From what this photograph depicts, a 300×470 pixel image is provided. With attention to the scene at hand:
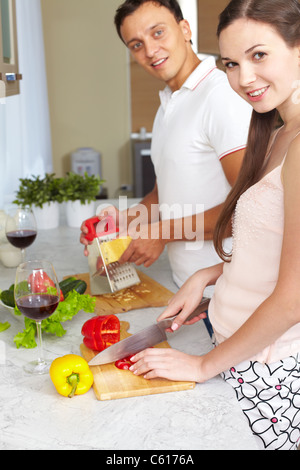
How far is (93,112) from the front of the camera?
16.2 feet

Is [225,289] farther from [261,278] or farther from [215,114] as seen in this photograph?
[215,114]

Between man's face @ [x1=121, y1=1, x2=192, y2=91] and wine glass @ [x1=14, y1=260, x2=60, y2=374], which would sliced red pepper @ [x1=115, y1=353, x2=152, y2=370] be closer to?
wine glass @ [x1=14, y1=260, x2=60, y2=374]

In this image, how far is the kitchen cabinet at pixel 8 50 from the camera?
62.7 inches

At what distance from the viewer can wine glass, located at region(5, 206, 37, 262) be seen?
164cm

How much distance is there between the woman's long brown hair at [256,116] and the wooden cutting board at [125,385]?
0.29 meters

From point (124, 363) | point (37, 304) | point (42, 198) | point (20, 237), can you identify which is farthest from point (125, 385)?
point (42, 198)

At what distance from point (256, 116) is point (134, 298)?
62 centimetres

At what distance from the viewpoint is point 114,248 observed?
148 centimetres

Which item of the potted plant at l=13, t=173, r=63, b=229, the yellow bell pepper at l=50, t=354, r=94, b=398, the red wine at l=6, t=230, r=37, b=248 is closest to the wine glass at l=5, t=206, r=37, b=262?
the red wine at l=6, t=230, r=37, b=248

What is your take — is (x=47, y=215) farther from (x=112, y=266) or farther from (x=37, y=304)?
(x=37, y=304)

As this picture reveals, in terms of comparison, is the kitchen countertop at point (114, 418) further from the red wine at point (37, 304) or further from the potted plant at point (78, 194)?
the potted plant at point (78, 194)

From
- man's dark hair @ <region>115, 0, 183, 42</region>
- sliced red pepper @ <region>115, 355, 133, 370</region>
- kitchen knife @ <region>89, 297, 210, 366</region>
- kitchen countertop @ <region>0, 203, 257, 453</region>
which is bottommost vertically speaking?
kitchen countertop @ <region>0, 203, 257, 453</region>

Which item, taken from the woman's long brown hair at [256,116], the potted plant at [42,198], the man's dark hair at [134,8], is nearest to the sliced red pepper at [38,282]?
the woman's long brown hair at [256,116]
